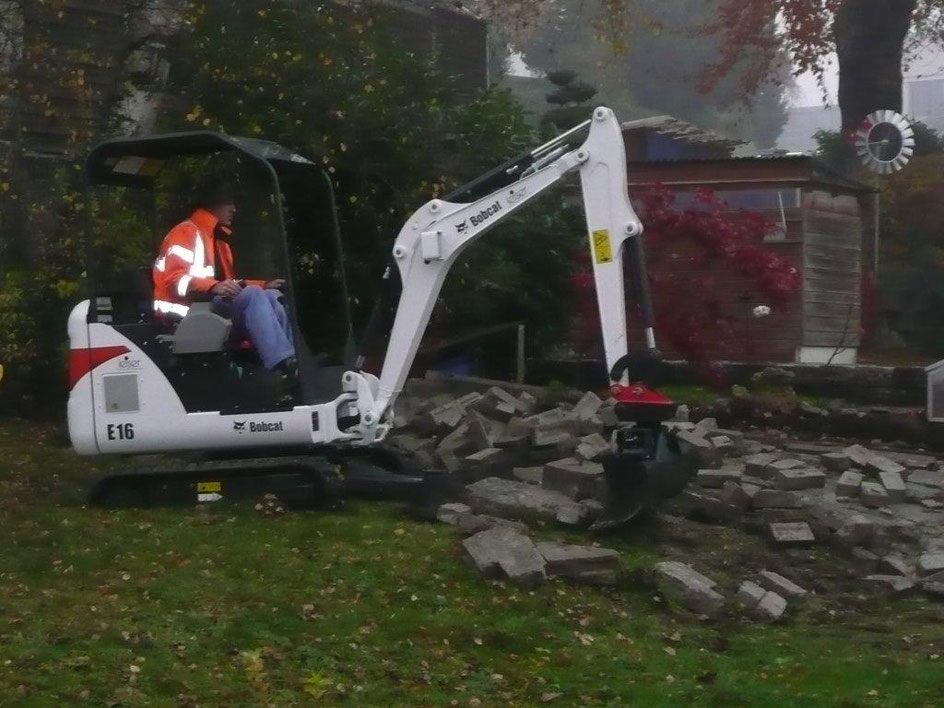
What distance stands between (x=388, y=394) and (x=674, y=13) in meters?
35.1

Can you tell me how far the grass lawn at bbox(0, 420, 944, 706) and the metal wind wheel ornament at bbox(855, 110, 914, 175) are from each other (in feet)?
46.4

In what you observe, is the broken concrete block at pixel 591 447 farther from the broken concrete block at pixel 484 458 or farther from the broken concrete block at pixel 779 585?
the broken concrete block at pixel 779 585

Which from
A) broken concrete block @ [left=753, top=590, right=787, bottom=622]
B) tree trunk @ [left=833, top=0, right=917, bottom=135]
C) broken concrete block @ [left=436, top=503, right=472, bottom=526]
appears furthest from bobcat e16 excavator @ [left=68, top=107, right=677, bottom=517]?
tree trunk @ [left=833, top=0, right=917, bottom=135]

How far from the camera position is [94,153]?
10.4 m

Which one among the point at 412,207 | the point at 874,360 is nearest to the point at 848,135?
the point at 874,360

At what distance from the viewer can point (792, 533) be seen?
9.65 m

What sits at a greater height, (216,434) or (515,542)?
(216,434)

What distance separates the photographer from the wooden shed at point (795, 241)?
18.7m

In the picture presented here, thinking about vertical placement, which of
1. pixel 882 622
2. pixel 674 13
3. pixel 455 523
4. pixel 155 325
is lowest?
pixel 882 622

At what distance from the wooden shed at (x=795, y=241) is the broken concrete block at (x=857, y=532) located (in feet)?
25.9

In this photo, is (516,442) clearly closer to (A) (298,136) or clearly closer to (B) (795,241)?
(A) (298,136)

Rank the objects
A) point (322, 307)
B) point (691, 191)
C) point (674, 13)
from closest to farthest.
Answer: point (322, 307) → point (691, 191) → point (674, 13)

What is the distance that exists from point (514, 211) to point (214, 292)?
7.17ft

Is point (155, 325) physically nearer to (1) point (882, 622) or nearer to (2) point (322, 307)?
(2) point (322, 307)
